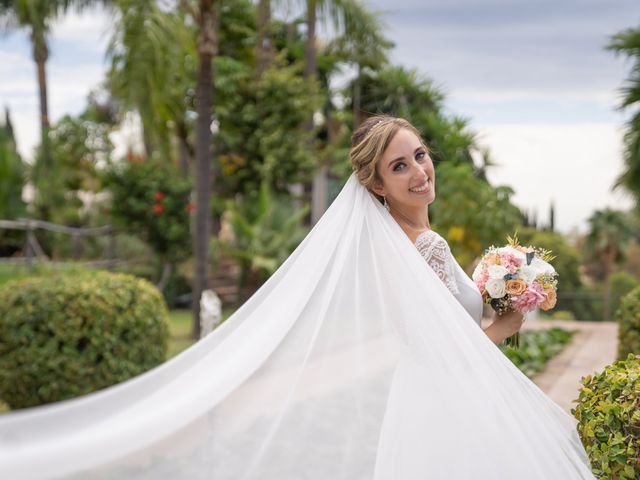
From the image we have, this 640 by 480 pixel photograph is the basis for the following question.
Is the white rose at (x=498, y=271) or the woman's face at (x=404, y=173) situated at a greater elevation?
the woman's face at (x=404, y=173)

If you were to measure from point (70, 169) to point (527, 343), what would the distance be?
17.7 m

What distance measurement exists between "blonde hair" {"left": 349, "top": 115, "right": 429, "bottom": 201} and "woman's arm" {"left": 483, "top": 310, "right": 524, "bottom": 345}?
0.70 m

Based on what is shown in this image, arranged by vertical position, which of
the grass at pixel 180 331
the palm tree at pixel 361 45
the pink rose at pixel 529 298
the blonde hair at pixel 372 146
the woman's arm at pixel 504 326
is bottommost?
the grass at pixel 180 331

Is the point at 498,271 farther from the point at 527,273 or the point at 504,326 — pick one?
the point at 504,326

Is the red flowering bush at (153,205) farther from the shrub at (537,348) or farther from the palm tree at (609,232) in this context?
the palm tree at (609,232)

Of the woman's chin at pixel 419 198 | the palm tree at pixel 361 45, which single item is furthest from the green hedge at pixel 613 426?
the palm tree at pixel 361 45

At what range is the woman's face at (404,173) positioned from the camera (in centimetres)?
320

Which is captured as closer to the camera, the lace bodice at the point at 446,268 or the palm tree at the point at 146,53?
the lace bodice at the point at 446,268

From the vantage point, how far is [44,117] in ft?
71.9

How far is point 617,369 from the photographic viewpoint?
3.35m

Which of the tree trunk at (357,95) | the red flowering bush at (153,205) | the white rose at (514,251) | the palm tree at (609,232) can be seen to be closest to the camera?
the white rose at (514,251)

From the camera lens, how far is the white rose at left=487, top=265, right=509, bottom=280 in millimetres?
3176

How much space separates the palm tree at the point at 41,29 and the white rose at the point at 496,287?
17.2 m

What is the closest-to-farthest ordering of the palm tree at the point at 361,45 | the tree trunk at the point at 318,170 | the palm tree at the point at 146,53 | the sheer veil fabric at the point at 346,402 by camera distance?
the sheer veil fabric at the point at 346,402, the palm tree at the point at 146,53, the palm tree at the point at 361,45, the tree trunk at the point at 318,170
